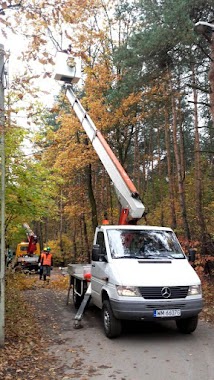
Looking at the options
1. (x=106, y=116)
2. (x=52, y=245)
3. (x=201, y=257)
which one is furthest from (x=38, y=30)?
(x=52, y=245)

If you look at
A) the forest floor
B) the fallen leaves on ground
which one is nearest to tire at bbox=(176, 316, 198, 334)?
the forest floor

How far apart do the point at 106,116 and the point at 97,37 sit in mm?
4427

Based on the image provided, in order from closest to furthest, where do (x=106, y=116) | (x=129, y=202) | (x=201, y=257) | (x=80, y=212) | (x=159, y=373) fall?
(x=159, y=373) < (x=129, y=202) < (x=201, y=257) < (x=106, y=116) < (x=80, y=212)

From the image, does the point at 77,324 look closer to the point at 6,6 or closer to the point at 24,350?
the point at 24,350

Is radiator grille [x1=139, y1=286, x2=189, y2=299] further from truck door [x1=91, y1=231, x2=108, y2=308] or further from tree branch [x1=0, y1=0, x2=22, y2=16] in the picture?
tree branch [x1=0, y1=0, x2=22, y2=16]

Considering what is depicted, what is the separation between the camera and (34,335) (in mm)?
7773

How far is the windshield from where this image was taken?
781cm

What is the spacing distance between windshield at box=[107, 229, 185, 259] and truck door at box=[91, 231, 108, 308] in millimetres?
314

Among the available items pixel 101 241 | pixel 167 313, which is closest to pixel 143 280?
pixel 167 313

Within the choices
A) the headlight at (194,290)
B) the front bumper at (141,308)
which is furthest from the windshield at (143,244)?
the front bumper at (141,308)

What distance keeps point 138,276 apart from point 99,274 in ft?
4.96

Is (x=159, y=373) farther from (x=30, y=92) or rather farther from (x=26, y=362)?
(x=30, y=92)

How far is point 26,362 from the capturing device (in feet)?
19.8

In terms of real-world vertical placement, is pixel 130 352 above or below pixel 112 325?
below
